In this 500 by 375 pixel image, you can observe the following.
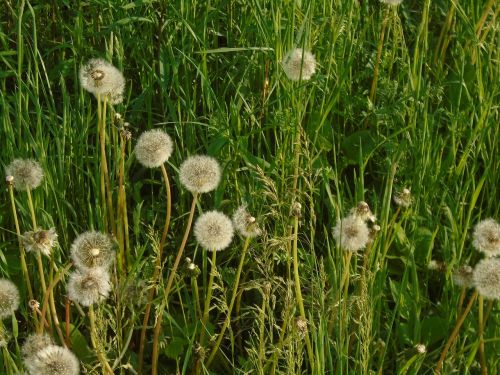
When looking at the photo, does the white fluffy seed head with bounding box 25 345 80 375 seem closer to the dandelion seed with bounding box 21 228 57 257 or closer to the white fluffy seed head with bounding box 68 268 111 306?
the white fluffy seed head with bounding box 68 268 111 306

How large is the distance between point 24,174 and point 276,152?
2.45 ft

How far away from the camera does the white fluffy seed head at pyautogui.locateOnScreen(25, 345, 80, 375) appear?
180 cm

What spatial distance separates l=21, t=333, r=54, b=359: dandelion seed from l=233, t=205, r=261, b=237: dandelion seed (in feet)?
1.73

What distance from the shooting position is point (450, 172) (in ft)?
8.56

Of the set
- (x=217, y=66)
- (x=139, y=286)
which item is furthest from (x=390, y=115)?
(x=139, y=286)

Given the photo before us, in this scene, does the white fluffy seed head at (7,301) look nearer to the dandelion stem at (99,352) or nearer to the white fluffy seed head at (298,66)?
the dandelion stem at (99,352)

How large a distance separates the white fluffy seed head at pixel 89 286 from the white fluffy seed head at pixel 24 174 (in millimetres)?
373

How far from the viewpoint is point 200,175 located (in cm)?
216

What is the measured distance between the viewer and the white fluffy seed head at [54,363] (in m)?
1.80

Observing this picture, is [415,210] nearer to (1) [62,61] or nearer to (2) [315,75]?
(2) [315,75]

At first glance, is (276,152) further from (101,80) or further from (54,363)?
(54,363)

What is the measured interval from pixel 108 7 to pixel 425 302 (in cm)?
142

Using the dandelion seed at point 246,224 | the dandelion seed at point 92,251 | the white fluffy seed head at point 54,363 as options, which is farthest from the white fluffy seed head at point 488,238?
the white fluffy seed head at point 54,363

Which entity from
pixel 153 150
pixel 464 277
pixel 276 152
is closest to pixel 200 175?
pixel 153 150
